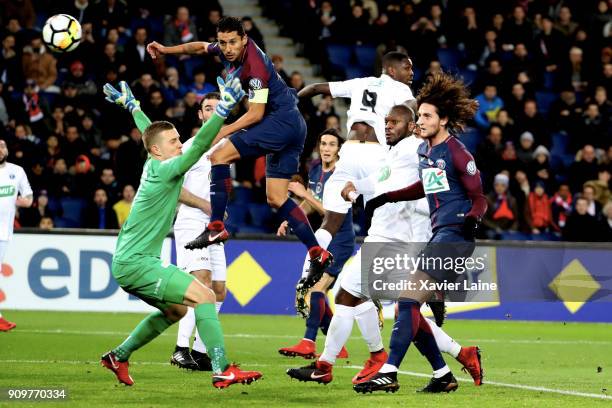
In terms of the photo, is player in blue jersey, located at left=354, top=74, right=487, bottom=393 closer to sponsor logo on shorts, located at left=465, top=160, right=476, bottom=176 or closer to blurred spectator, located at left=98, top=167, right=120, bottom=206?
sponsor logo on shorts, located at left=465, top=160, right=476, bottom=176

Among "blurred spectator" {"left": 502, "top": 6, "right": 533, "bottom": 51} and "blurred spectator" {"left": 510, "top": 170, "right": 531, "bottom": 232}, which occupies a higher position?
"blurred spectator" {"left": 502, "top": 6, "right": 533, "bottom": 51}

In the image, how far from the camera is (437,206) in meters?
8.79

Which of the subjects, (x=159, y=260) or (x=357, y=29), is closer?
(x=159, y=260)

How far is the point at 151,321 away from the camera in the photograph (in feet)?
28.4

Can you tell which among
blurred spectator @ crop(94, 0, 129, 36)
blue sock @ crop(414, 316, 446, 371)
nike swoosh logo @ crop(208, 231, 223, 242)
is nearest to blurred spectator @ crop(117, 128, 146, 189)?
blurred spectator @ crop(94, 0, 129, 36)

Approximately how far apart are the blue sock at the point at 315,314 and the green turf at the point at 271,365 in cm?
30

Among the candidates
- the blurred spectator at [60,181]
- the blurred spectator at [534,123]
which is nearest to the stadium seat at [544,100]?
the blurred spectator at [534,123]

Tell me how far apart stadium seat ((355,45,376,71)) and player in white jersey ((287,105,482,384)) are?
A: 12.5 metres

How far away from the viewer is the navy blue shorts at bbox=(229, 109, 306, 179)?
9.52 metres

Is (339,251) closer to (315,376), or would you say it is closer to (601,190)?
(315,376)

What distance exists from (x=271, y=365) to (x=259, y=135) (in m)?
2.35

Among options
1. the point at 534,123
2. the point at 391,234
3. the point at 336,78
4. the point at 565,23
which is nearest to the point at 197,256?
the point at 391,234

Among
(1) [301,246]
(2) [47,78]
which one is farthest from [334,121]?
(2) [47,78]

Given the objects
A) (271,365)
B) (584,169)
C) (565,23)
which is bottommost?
(271,365)
